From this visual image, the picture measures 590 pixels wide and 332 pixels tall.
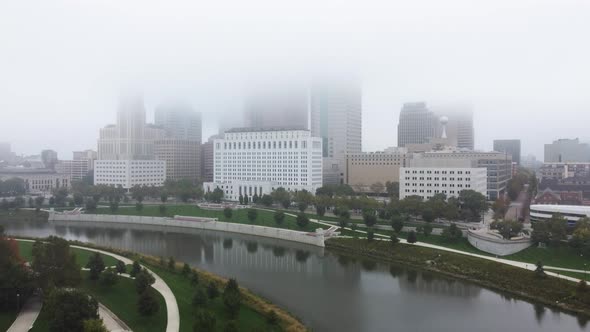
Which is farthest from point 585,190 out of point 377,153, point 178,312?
point 178,312

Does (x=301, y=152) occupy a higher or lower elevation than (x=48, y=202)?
higher

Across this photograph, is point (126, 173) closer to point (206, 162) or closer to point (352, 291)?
point (206, 162)

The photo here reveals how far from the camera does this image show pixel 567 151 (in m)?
105

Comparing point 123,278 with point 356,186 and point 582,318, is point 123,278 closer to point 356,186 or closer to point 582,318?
point 582,318

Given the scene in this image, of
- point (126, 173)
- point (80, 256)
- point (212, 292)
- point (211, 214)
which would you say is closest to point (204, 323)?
point (212, 292)

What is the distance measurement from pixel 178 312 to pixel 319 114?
6581 cm

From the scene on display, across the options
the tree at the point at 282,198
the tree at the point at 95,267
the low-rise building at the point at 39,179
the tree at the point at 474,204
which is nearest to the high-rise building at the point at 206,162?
the low-rise building at the point at 39,179

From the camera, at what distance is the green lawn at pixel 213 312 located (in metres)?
15.4

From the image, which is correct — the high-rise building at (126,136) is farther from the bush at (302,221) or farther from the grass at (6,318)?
the grass at (6,318)

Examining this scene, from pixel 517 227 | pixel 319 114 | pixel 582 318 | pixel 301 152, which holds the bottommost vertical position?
pixel 582 318

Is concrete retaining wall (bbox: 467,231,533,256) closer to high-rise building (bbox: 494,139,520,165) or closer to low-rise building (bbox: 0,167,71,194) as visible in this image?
low-rise building (bbox: 0,167,71,194)

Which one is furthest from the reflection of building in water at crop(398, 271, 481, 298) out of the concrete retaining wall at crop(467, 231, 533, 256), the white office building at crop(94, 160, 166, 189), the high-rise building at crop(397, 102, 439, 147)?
the high-rise building at crop(397, 102, 439, 147)

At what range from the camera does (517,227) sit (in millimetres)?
25922

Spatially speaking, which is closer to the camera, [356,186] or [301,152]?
[301,152]
